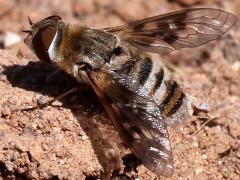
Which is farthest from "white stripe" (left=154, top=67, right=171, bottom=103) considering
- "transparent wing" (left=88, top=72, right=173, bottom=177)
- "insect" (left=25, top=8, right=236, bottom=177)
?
"transparent wing" (left=88, top=72, right=173, bottom=177)

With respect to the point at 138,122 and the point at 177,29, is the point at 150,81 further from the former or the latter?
the point at 177,29

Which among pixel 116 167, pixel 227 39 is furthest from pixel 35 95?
pixel 227 39

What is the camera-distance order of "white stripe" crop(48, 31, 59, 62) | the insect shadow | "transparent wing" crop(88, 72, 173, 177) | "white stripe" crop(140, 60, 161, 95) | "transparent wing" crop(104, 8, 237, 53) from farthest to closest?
"transparent wing" crop(104, 8, 237, 53), "white stripe" crop(48, 31, 59, 62), "white stripe" crop(140, 60, 161, 95), the insect shadow, "transparent wing" crop(88, 72, 173, 177)

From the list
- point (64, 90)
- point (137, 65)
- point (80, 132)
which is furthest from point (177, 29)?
point (80, 132)

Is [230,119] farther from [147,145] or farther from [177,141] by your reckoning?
[147,145]

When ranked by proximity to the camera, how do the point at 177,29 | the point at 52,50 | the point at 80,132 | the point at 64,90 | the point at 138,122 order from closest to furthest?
the point at 138,122
the point at 80,132
the point at 52,50
the point at 64,90
the point at 177,29

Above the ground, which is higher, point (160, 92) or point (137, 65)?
point (137, 65)

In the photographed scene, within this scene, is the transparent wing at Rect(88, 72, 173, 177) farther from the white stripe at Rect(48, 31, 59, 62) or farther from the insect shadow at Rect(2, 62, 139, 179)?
the white stripe at Rect(48, 31, 59, 62)
